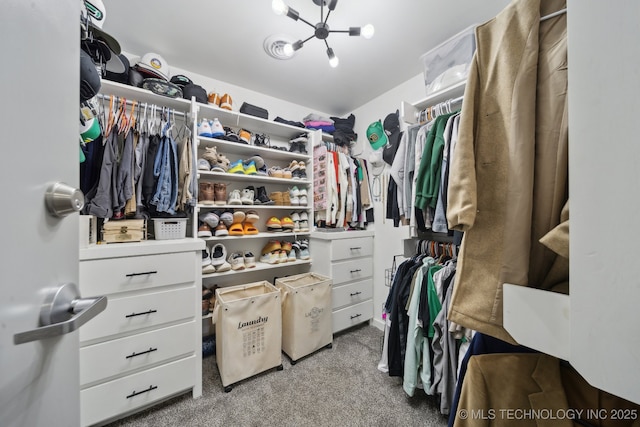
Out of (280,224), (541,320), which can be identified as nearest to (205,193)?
(280,224)

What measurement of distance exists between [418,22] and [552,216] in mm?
1562

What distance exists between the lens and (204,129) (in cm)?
175

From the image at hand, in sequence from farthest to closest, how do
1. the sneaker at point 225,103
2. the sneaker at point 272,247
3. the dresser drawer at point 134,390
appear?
the sneaker at point 272,247, the sneaker at point 225,103, the dresser drawer at point 134,390

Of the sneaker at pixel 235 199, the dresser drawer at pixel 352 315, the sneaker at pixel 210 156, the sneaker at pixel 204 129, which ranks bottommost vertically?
the dresser drawer at pixel 352 315

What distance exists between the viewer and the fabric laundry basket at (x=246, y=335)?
141cm

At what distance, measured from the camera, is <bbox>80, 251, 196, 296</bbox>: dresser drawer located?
3.64 ft

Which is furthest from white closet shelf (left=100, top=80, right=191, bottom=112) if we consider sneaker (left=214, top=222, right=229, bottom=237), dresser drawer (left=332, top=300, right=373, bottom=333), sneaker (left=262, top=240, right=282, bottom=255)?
dresser drawer (left=332, top=300, right=373, bottom=333)

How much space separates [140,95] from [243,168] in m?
0.82

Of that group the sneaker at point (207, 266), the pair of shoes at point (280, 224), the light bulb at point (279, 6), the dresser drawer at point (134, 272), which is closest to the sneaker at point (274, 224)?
the pair of shoes at point (280, 224)

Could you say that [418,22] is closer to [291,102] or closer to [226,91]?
[291,102]

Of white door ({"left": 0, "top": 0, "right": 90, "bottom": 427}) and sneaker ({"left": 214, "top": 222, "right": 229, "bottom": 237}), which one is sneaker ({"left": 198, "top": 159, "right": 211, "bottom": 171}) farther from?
white door ({"left": 0, "top": 0, "right": 90, "bottom": 427})

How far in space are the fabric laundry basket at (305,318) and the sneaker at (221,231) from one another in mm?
590

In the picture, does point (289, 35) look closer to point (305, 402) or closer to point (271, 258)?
point (271, 258)

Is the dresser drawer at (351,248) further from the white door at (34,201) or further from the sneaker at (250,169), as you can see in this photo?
the white door at (34,201)
